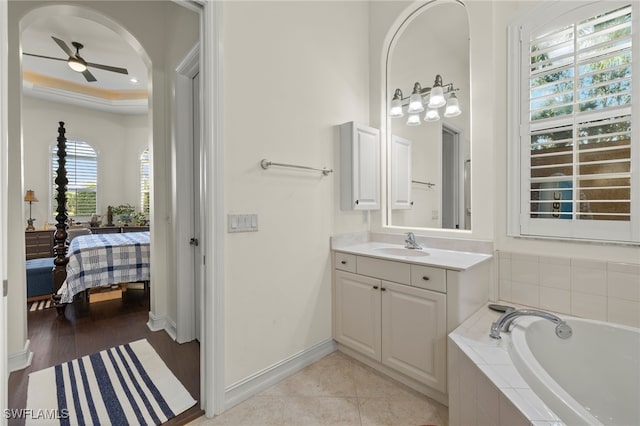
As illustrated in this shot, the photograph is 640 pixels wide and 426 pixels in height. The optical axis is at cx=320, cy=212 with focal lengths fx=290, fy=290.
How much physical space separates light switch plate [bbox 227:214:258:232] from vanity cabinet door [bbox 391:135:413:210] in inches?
54.8

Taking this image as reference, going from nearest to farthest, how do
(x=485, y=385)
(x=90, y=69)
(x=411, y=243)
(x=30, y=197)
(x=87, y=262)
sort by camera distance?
1. (x=485, y=385)
2. (x=411, y=243)
3. (x=87, y=262)
4. (x=90, y=69)
5. (x=30, y=197)

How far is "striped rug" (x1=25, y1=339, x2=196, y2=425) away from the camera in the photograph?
1.62 meters

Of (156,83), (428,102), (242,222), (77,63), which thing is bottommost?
(242,222)

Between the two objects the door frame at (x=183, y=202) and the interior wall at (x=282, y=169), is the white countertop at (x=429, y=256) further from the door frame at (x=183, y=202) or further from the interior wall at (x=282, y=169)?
the door frame at (x=183, y=202)

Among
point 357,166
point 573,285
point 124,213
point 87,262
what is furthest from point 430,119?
point 124,213

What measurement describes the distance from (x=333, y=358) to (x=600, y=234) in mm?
1897

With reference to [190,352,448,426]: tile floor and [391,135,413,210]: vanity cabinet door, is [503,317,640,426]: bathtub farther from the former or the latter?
[391,135,413,210]: vanity cabinet door

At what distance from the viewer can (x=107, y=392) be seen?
1.82 m

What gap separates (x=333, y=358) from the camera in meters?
2.25

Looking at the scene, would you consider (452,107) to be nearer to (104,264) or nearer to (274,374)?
(274,374)

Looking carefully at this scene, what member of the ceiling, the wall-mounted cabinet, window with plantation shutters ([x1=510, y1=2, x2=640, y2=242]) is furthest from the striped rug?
the ceiling

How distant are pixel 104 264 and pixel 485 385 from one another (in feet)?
12.1

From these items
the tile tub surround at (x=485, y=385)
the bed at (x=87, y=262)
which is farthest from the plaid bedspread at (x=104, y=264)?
the tile tub surround at (x=485, y=385)

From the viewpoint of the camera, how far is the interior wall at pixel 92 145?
5.18 m
